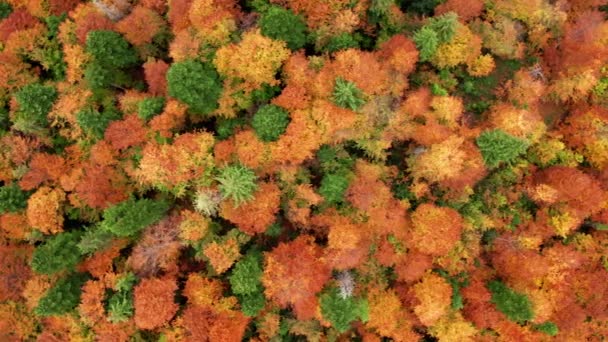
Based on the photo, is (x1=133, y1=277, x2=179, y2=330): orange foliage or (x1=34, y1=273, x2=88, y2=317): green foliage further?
(x1=34, y1=273, x2=88, y2=317): green foliage

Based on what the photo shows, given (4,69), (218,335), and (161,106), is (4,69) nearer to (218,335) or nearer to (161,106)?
(161,106)

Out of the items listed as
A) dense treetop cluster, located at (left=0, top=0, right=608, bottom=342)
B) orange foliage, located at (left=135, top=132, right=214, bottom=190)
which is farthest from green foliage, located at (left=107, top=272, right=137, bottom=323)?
orange foliage, located at (left=135, top=132, right=214, bottom=190)

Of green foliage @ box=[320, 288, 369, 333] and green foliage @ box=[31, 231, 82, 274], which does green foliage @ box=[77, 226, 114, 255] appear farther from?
green foliage @ box=[320, 288, 369, 333]

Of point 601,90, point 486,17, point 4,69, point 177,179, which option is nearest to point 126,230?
point 177,179

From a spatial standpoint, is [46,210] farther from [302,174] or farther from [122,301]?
[302,174]

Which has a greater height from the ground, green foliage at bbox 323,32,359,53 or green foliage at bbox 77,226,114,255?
green foliage at bbox 323,32,359,53
